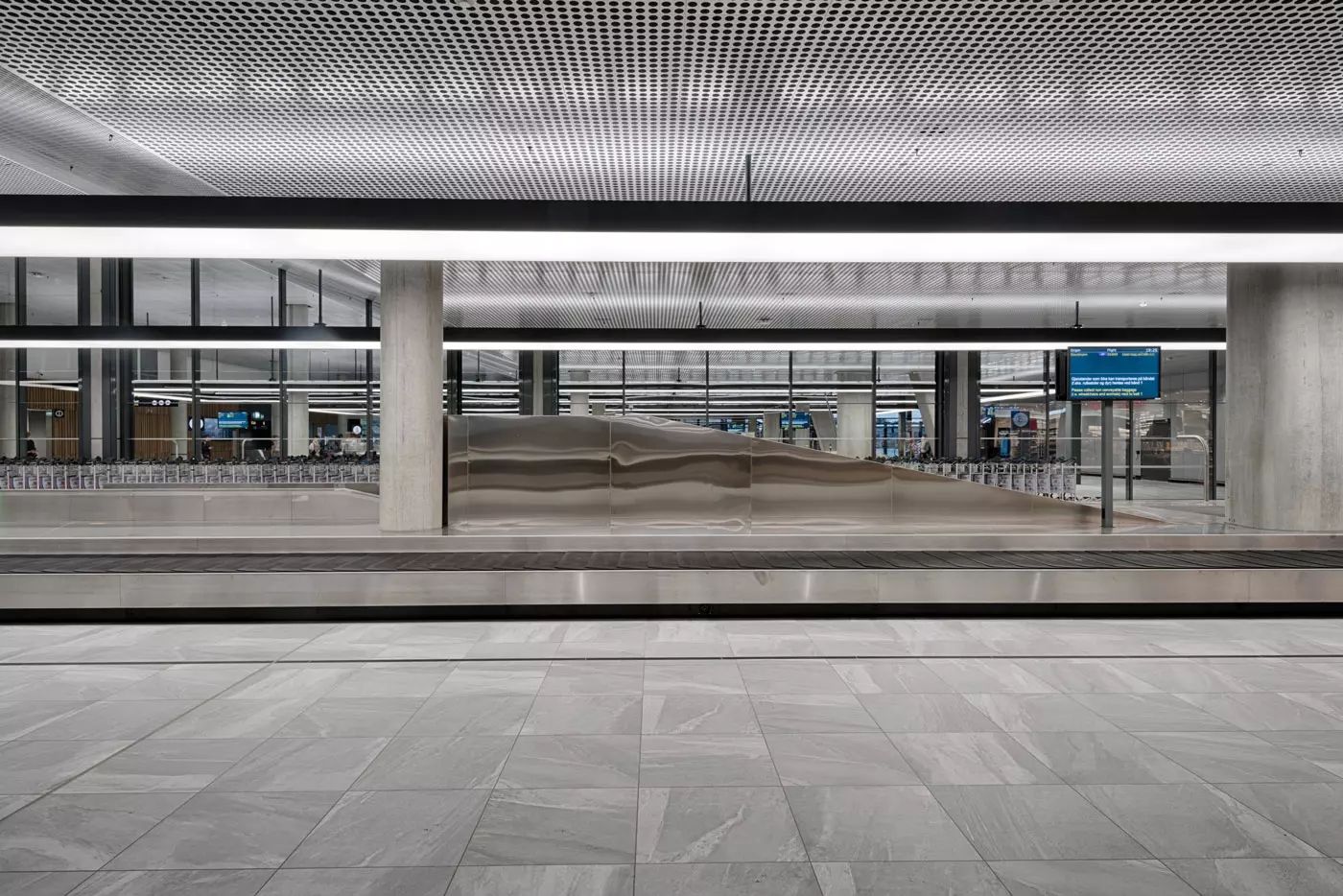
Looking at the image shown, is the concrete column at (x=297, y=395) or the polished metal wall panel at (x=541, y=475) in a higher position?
the concrete column at (x=297, y=395)

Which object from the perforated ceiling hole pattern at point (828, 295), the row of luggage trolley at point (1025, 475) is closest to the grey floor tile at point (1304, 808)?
the perforated ceiling hole pattern at point (828, 295)

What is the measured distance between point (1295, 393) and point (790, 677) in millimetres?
8956

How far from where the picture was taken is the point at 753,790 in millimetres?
3637

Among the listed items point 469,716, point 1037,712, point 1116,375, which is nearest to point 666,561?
point 469,716

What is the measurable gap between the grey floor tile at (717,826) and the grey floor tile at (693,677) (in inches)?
62.0

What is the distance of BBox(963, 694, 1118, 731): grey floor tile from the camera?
450 centimetres

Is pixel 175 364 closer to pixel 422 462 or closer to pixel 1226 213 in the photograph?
pixel 422 462

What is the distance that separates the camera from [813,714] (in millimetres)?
4742

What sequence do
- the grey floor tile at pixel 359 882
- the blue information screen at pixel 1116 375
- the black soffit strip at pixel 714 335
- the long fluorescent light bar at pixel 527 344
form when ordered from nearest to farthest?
the grey floor tile at pixel 359 882
the blue information screen at pixel 1116 375
the long fluorescent light bar at pixel 527 344
the black soffit strip at pixel 714 335

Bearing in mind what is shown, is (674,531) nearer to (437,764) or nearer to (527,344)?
(527,344)

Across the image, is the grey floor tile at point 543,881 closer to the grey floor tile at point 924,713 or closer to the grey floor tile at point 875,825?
the grey floor tile at point 875,825

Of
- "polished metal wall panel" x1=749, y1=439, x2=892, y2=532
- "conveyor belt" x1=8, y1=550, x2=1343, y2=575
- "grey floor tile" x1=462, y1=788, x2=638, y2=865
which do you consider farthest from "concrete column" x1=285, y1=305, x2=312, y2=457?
"grey floor tile" x1=462, y1=788, x2=638, y2=865

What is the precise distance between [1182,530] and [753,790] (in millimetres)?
9296

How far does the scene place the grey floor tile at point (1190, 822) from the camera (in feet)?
10.1
